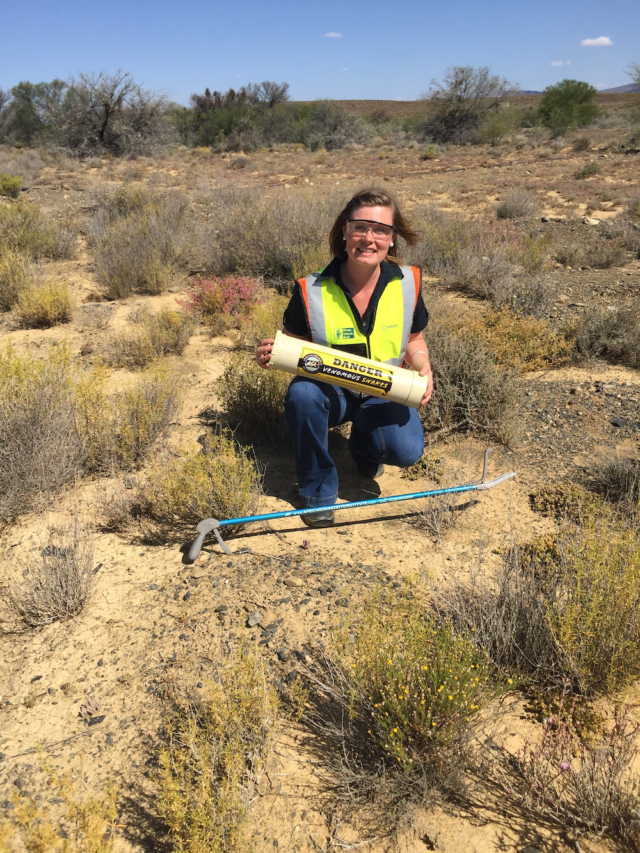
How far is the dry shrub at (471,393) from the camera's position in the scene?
3617 millimetres

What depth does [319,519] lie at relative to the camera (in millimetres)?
2908

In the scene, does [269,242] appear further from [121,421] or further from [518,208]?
[518,208]

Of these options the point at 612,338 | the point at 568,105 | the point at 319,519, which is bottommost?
the point at 319,519

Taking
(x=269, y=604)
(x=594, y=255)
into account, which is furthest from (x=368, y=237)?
(x=594, y=255)

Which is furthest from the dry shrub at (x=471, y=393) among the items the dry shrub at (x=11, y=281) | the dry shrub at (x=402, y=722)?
the dry shrub at (x=11, y=281)

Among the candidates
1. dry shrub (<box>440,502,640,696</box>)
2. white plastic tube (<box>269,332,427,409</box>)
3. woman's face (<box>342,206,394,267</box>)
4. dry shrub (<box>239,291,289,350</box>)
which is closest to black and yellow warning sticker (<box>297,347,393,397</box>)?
white plastic tube (<box>269,332,427,409</box>)

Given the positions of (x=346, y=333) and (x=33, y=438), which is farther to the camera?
(x=33, y=438)

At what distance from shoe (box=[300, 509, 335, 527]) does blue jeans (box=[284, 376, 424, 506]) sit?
0.17 feet

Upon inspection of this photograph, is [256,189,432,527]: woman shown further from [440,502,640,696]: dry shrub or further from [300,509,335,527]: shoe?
[440,502,640,696]: dry shrub

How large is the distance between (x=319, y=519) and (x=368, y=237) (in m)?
1.49

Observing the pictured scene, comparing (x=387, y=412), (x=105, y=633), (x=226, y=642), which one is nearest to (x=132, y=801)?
(x=226, y=642)

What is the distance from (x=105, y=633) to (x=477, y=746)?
5.04ft

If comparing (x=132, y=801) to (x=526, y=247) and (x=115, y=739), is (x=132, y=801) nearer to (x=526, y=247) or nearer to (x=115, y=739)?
(x=115, y=739)

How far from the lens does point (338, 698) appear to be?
5.93ft
